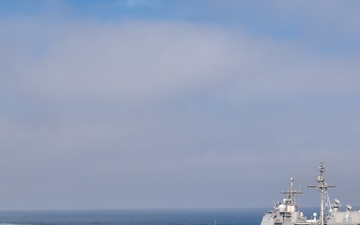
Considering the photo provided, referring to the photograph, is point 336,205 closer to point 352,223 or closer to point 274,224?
point 352,223

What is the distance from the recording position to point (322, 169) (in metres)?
69.1

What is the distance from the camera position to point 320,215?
233ft

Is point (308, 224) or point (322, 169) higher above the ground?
point (322, 169)

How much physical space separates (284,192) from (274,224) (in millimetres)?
4390

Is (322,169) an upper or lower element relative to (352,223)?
upper

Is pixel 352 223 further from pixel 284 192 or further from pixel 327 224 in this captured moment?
pixel 284 192

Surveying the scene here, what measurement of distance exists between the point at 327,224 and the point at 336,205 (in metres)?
2.53

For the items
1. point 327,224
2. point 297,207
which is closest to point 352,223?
point 327,224

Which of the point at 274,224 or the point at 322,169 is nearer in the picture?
the point at 322,169

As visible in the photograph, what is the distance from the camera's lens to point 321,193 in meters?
70.1

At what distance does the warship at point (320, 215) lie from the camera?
223 feet

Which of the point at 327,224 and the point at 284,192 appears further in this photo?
the point at 284,192

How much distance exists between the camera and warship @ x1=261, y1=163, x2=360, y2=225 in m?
67.9

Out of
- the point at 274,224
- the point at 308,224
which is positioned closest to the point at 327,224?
the point at 308,224
